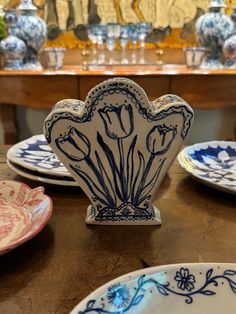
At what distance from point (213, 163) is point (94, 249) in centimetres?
40

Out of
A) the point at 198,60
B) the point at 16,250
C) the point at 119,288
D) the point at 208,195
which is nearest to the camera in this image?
the point at 119,288

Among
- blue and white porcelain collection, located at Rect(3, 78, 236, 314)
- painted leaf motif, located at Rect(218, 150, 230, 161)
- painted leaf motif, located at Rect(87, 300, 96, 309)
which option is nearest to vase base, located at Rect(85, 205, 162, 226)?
blue and white porcelain collection, located at Rect(3, 78, 236, 314)

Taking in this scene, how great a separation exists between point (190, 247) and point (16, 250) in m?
0.22

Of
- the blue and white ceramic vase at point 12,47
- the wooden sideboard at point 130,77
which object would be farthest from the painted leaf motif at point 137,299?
the blue and white ceramic vase at point 12,47

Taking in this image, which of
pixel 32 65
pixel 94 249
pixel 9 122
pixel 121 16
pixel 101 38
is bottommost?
pixel 9 122

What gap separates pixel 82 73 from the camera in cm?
155

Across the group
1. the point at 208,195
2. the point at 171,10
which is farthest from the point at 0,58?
the point at 208,195

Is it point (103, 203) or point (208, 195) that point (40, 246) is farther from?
point (208, 195)

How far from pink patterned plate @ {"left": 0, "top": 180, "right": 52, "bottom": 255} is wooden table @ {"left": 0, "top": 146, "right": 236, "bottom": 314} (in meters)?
0.02

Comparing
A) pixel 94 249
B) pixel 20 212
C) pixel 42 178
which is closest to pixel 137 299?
pixel 94 249

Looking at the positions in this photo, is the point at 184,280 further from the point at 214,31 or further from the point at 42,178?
the point at 214,31

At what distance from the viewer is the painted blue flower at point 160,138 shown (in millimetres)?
483

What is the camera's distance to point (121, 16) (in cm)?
184

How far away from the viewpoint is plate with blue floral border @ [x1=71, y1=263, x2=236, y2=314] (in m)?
0.34
